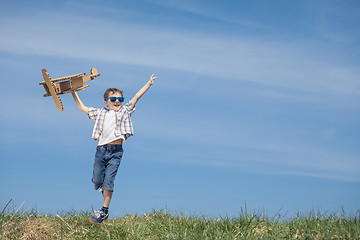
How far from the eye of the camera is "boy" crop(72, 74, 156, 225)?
847 centimetres

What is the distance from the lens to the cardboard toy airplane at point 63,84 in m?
8.74

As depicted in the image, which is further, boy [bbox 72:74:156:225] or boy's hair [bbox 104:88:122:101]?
boy's hair [bbox 104:88:122:101]

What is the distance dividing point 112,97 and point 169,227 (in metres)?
3.13

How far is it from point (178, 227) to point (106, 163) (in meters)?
2.27

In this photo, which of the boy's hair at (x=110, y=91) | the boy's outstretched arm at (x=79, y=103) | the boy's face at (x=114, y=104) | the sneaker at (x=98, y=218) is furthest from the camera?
the boy's outstretched arm at (x=79, y=103)

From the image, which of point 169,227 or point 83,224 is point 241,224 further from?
point 83,224

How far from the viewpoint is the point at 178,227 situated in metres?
7.48

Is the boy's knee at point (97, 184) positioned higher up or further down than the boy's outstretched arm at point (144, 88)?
further down

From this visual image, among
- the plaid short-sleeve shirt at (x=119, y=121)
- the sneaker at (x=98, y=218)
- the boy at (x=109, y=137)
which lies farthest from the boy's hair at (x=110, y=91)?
the sneaker at (x=98, y=218)

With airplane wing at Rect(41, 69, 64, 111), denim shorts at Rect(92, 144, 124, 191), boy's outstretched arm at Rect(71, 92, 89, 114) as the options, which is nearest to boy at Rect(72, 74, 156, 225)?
denim shorts at Rect(92, 144, 124, 191)

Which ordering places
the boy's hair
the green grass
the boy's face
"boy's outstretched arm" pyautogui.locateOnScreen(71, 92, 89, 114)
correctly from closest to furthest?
the green grass, the boy's face, the boy's hair, "boy's outstretched arm" pyautogui.locateOnScreen(71, 92, 89, 114)

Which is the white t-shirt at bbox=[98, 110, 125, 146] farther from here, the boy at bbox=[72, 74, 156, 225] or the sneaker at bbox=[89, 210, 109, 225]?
the sneaker at bbox=[89, 210, 109, 225]

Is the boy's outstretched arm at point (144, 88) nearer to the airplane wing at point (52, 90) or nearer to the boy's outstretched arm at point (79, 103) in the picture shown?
the boy's outstretched arm at point (79, 103)

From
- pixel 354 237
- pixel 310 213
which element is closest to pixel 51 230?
pixel 310 213
